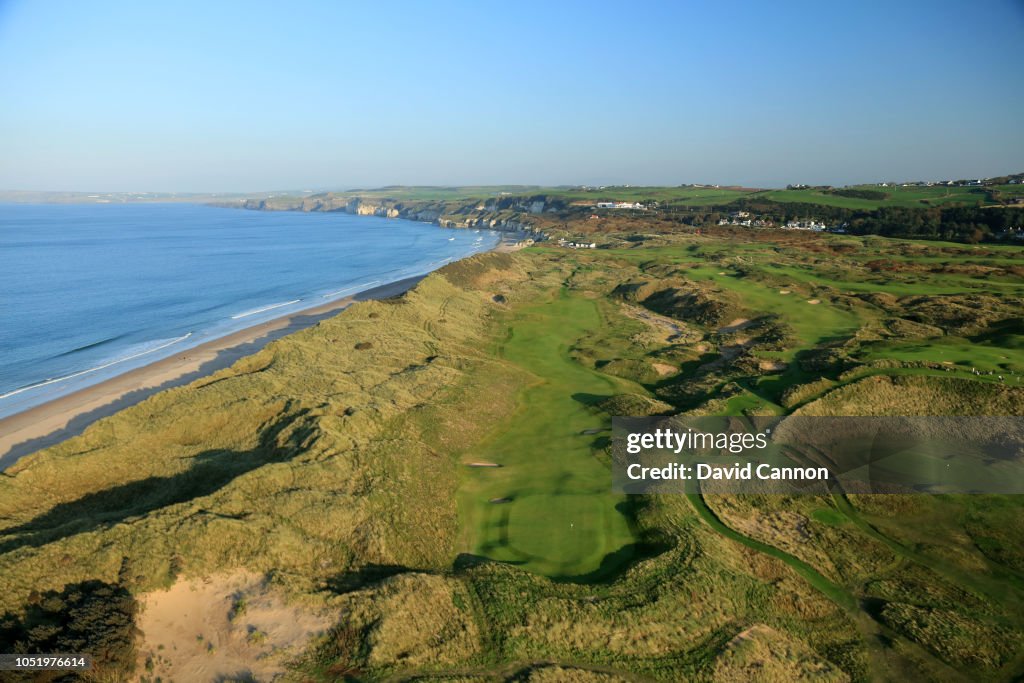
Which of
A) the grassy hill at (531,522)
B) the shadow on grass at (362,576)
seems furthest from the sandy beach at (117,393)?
the shadow on grass at (362,576)

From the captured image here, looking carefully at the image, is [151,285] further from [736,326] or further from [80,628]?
[80,628]

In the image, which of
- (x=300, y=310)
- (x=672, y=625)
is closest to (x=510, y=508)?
(x=672, y=625)

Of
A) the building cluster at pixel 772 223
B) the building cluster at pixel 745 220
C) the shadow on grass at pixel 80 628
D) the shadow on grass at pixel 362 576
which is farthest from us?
the building cluster at pixel 745 220

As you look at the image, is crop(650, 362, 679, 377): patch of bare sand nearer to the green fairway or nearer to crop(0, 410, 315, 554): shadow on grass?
the green fairway

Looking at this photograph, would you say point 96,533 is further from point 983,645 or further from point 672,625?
point 983,645

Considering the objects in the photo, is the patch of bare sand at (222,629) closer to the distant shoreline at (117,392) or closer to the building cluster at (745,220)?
the distant shoreline at (117,392)
